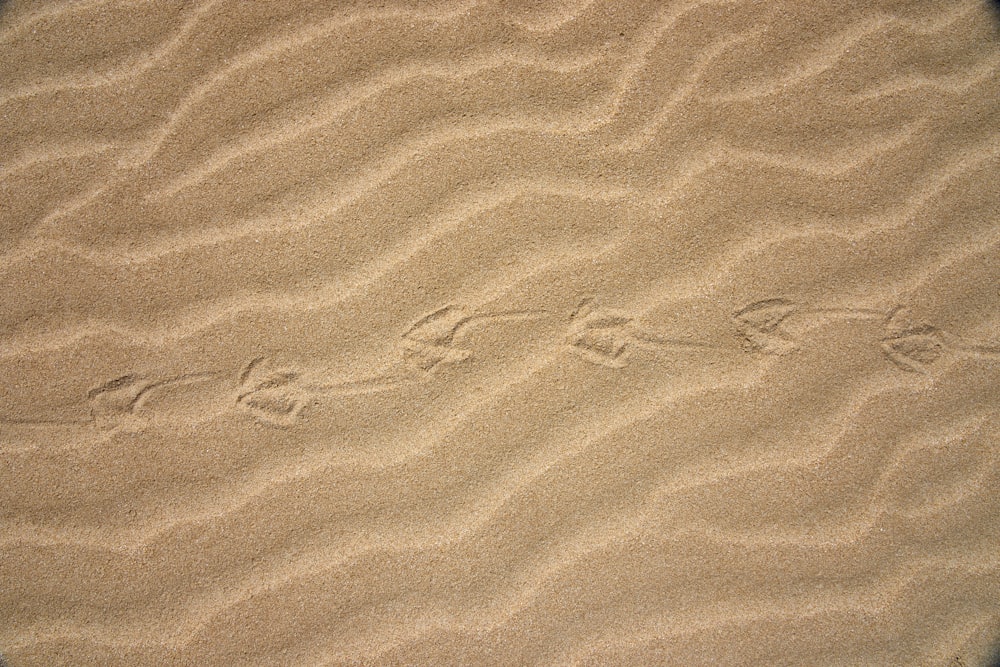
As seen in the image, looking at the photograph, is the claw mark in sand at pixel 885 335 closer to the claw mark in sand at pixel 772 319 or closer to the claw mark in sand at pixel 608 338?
the claw mark in sand at pixel 772 319

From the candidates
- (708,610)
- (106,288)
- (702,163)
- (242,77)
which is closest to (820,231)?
(702,163)

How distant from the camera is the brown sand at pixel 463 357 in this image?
1548mm

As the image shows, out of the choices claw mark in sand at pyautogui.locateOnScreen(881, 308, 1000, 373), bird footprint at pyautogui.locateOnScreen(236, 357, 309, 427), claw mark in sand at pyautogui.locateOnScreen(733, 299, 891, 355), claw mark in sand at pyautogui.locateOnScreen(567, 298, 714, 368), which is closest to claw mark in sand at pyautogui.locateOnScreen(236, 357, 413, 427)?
bird footprint at pyautogui.locateOnScreen(236, 357, 309, 427)

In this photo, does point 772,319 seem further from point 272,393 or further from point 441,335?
point 272,393

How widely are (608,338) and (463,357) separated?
1.23ft

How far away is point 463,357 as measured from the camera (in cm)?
157

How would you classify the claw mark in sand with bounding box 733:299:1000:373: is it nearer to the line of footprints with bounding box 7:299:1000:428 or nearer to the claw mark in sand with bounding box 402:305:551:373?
the line of footprints with bounding box 7:299:1000:428

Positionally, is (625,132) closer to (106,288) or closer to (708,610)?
(708,610)

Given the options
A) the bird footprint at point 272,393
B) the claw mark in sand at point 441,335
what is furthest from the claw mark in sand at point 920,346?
the bird footprint at point 272,393

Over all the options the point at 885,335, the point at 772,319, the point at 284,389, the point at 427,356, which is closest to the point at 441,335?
the point at 427,356

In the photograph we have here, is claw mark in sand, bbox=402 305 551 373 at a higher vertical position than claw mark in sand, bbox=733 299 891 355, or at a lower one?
higher

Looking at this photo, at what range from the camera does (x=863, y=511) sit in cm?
158

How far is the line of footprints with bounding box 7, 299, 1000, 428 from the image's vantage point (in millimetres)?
1571

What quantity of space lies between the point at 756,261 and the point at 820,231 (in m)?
0.19
